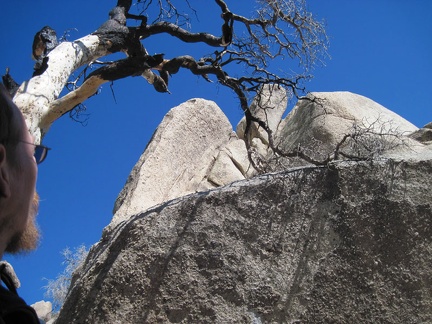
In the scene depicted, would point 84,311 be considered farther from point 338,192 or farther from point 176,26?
point 176,26

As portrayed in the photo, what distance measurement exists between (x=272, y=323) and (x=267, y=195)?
1.01m

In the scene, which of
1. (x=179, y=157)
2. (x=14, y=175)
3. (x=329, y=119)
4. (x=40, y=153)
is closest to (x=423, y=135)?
(x=329, y=119)

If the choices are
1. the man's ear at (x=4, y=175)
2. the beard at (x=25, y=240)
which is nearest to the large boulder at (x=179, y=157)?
the beard at (x=25, y=240)

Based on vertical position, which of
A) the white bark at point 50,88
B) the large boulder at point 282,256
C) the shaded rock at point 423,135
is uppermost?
the shaded rock at point 423,135

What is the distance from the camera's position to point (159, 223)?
4.55m

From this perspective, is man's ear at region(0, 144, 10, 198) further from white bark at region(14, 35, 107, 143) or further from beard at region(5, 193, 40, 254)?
white bark at region(14, 35, 107, 143)

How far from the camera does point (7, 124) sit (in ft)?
4.31

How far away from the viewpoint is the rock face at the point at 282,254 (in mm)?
3870

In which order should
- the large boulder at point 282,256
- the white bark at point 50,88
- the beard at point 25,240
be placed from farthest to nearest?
the white bark at point 50,88, the large boulder at point 282,256, the beard at point 25,240

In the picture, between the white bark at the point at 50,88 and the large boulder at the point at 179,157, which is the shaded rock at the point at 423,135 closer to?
the large boulder at the point at 179,157

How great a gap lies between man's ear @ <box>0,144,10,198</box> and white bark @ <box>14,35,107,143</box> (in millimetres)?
4601

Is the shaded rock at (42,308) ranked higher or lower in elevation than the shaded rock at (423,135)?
lower

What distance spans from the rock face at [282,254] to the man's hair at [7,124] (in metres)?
2.95

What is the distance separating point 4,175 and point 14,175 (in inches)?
1.9
